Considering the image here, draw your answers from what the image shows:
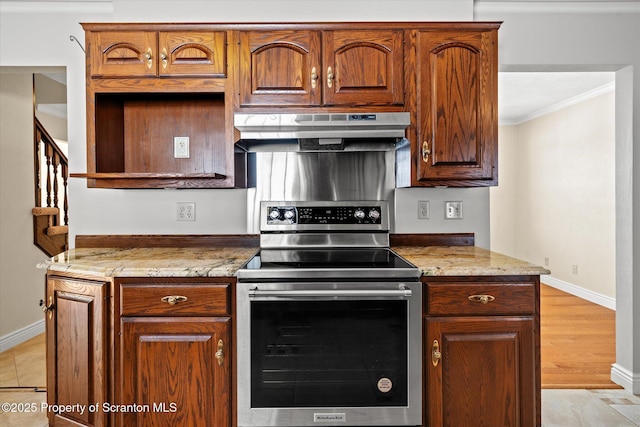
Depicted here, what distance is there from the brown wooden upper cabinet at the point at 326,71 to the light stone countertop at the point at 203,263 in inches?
32.4

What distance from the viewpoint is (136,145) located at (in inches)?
96.2

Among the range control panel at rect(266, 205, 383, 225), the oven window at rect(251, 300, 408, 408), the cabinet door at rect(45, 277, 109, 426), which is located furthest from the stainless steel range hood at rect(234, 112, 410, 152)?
the cabinet door at rect(45, 277, 109, 426)

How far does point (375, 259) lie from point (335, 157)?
28.4 inches

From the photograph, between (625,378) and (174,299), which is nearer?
(174,299)

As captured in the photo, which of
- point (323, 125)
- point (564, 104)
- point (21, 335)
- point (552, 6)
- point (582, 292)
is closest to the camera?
point (323, 125)

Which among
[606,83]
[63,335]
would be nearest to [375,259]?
[63,335]

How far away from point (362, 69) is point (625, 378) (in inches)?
98.3

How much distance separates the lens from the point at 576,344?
3322mm

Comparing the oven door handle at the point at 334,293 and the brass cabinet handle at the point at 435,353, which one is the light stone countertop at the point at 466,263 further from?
the brass cabinet handle at the point at 435,353

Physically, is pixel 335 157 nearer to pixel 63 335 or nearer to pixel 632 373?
pixel 63 335

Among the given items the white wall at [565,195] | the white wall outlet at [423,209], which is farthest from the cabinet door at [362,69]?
the white wall at [565,195]

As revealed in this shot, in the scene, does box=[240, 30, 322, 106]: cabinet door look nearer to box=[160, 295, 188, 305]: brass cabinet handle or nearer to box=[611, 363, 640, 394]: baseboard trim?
box=[160, 295, 188, 305]: brass cabinet handle

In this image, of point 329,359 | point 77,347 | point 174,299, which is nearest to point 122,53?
point 174,299

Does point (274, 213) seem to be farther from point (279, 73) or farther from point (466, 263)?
point (466, 263)
